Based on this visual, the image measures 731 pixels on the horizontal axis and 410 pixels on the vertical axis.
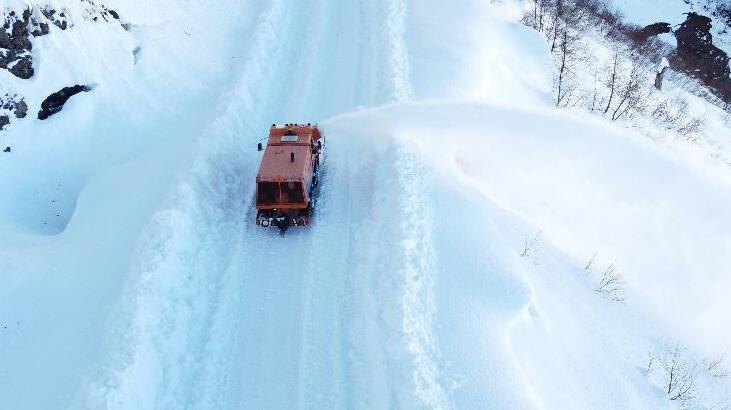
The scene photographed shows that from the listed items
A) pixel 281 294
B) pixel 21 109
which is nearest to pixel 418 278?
pixel 281 294

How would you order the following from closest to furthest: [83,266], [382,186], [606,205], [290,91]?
[83,266] → [382,186] → [606,205] → [290,91]

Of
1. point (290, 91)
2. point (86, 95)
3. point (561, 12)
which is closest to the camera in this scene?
point (86, 95)

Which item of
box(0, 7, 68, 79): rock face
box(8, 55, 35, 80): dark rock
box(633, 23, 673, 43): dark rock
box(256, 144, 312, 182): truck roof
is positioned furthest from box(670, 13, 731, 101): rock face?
box(8, 55, 35, 80): dark rock

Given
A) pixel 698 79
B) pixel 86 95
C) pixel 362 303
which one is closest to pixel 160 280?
pixel 362 303

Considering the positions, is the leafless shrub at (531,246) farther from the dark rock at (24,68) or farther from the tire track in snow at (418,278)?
the dark rock at (24,68)

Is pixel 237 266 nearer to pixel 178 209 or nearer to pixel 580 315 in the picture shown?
pixel 178 209

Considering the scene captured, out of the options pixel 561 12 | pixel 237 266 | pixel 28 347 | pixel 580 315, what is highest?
pixel 561 12

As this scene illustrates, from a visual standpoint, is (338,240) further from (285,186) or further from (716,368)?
(716,368)

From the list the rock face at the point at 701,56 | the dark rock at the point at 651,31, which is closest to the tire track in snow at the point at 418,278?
the rock face at the point at 701,56

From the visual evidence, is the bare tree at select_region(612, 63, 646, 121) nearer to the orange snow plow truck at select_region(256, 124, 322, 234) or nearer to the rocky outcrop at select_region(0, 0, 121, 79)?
the orange snow plow truck at select_region(256, 124, 322, 234)
